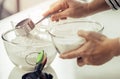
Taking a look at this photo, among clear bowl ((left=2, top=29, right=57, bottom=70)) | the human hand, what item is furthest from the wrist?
clear bowl ((left=2, top=29, right=57, bottom=70))

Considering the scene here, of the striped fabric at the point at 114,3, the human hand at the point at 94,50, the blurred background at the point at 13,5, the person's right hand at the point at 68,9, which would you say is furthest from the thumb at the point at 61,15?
the blurred background at the point at 13,5

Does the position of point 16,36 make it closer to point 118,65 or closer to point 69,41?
point 69,41

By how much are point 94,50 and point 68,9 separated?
1.09ft

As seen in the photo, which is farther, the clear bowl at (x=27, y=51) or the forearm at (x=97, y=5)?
the forearm at (x=97, y=5)

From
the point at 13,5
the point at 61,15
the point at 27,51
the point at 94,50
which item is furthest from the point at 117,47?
the point at 13,5

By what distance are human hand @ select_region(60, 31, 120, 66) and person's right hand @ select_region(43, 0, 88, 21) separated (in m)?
0.30

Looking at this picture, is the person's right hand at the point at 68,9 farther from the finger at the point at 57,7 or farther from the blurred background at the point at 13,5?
the blurred background at the point at 13,5

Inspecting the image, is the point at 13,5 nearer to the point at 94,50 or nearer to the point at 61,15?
the point at 61,15

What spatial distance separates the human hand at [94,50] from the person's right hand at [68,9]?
0.30 m

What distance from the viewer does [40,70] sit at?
Result: 64 cm

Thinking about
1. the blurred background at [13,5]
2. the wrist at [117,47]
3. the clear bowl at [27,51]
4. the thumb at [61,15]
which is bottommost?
the blurred background at [13,5]

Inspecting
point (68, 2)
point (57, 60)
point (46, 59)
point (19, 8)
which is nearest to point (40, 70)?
point (46, 59)

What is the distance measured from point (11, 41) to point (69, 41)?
159mm

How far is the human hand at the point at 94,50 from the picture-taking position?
63 centimetres
